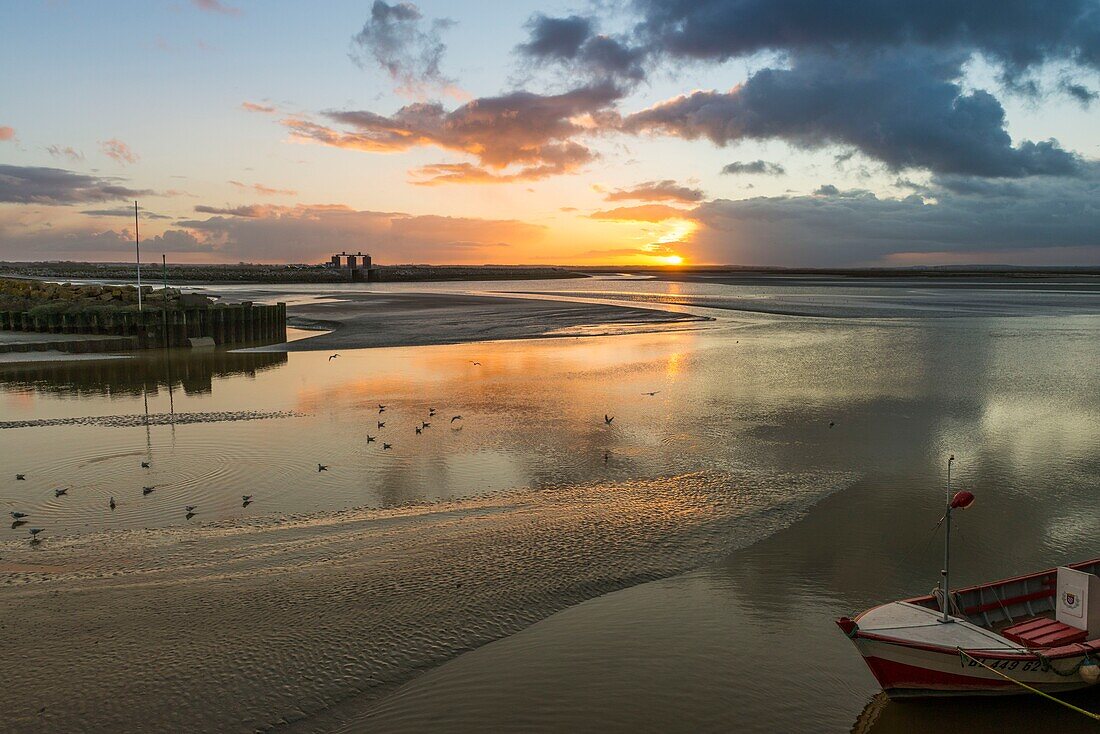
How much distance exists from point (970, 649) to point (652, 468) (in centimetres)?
839

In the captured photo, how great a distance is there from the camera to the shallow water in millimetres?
8359

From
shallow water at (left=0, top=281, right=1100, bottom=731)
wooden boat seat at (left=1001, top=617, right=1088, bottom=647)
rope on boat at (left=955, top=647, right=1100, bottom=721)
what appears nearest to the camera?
rope on boat at (left=955, top=647, right=1100, bottom=721)

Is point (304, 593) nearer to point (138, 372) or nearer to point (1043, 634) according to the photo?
point (1043, 634)

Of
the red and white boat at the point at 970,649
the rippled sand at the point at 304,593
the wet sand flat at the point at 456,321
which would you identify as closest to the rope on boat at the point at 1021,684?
the red and white boat at the point at 970,649

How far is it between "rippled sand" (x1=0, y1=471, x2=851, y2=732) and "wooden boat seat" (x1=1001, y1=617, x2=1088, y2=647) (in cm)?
403

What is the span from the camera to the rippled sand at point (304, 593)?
798 centimetres

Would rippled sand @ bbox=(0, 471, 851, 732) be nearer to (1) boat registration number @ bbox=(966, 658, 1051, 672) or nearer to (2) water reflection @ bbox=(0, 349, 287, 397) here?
(1) boat registration number @ bbox=(966, 658, 1051, 672)

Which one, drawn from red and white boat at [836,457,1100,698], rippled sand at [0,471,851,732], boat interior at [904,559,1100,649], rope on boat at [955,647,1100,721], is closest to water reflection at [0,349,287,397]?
rippled sand at [0,471,851,732]

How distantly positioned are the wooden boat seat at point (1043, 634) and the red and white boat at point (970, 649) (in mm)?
10

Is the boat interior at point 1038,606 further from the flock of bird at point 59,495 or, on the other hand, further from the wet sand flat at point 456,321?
the wet sand flat at point 456,321

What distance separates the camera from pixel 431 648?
29.4 ft

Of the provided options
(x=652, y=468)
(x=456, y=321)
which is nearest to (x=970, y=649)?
(x=652, y=468)

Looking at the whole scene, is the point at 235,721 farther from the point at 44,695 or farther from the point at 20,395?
the point at 20,395

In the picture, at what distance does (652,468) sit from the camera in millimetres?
16016
